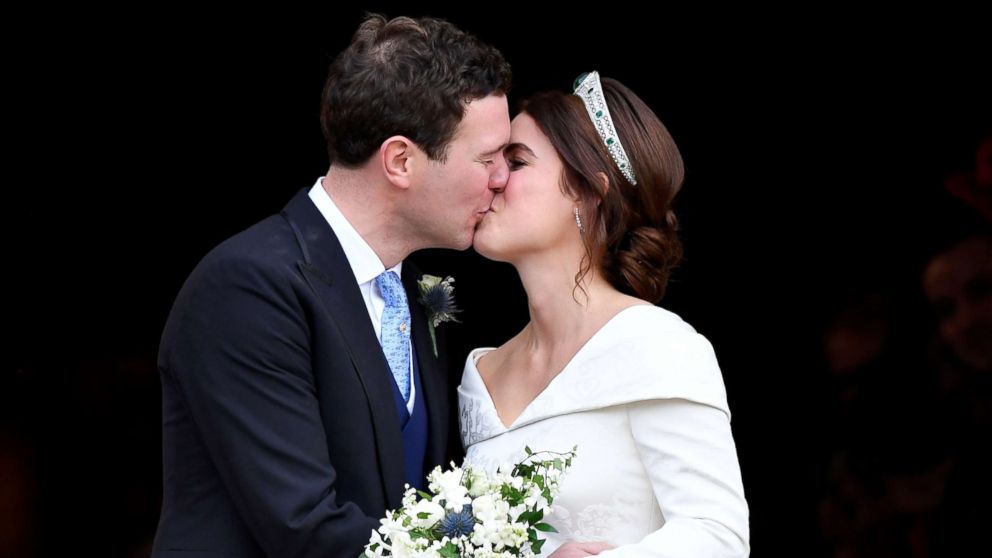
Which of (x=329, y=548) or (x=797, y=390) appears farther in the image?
(x=797, y=390)

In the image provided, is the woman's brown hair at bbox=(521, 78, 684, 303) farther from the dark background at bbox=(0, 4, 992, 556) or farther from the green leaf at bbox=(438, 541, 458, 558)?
the dark background at bbox=(0, 4, 992, 556)

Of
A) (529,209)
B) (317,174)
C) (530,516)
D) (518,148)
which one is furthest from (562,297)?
(317,174)

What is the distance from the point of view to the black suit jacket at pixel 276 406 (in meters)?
2.62

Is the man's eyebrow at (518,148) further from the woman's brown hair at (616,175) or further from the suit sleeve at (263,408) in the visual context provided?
the suit sleeve at (263,408)

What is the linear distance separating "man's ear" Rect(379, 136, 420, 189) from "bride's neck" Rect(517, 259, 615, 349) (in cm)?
41

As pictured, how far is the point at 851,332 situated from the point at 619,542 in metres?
3.21

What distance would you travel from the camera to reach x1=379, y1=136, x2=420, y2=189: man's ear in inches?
116

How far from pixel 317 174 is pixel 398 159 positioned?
298cm

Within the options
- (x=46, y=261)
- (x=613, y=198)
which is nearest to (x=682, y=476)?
(x=613, y=198)

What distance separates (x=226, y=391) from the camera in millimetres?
2635

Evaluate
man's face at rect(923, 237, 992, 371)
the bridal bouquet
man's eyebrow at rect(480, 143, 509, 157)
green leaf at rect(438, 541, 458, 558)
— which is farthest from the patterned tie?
man's face at rect(923, 237, 992, 371)

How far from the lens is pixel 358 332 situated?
9.18 ft

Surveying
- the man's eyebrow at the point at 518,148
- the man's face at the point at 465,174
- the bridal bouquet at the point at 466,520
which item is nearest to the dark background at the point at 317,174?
the man's eyebrow at the point at 518,148

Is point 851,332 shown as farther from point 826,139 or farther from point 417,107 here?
point 417,107
